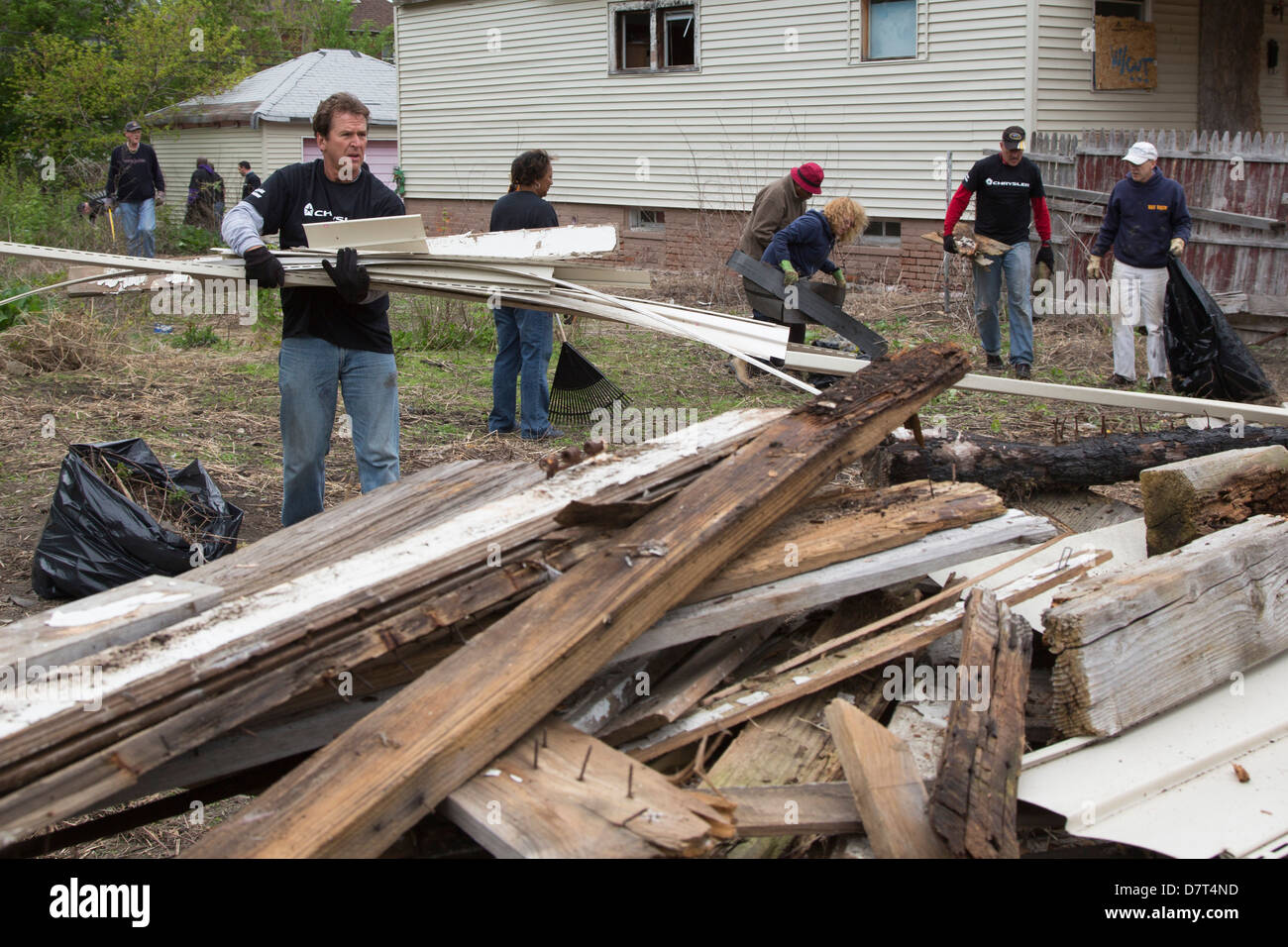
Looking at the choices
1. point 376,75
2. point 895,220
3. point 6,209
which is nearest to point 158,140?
→ point 376,75

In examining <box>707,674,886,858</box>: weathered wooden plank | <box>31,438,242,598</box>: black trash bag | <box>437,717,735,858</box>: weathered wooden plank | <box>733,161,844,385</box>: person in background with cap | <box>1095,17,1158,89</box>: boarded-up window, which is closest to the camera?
<box>437,717,735,858</box>: weathered wooden plank

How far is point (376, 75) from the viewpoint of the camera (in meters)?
30.5

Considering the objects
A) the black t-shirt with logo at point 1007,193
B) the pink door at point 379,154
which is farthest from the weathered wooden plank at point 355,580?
the pink door at point 379,154

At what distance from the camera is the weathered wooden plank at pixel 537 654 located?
1.92 metres

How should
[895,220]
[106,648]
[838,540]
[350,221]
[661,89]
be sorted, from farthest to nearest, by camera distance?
1. [661,89]
2. [895,220]
3. [350,221]
4. [838,540]
5. [106,648]

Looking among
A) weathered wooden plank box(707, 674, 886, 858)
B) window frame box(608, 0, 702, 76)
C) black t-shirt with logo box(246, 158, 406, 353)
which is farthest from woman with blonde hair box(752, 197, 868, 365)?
window frame box(608, 0, 702, 76)

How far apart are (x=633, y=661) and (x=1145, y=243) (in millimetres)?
7805

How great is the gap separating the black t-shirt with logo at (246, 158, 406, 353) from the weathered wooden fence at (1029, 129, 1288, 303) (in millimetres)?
9367

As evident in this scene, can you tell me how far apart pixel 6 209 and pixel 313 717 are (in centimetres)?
1506

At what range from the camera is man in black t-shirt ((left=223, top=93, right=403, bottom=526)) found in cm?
436

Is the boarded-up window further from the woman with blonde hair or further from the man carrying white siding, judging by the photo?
the woman with blonde hair

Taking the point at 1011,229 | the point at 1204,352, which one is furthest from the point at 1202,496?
the point at 1011,229
